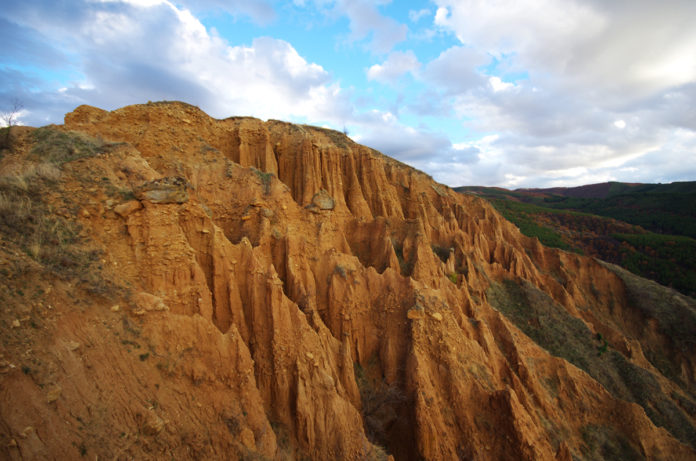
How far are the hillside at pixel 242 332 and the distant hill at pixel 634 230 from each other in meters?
32.9

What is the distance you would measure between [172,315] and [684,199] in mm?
121123

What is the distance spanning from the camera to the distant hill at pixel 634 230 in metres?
45.8

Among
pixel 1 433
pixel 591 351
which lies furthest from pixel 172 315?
pixel 591 351

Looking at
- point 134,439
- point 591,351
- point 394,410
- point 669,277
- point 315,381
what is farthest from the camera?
point 669,277

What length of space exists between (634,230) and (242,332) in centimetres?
8482

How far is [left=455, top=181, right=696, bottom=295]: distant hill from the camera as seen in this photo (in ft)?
150

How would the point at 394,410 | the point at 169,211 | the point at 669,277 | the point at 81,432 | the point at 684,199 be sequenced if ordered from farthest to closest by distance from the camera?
the point at 684,199
the point at 669,277
the point at 394,410
the point at 169,211
the point at 81,432

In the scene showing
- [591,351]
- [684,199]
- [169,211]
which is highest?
[684,199]

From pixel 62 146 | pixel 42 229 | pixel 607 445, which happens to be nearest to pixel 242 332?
pixel 42 229

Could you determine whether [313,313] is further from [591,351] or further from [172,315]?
[591,351]

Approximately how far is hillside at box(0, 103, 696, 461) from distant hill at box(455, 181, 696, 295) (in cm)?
3294

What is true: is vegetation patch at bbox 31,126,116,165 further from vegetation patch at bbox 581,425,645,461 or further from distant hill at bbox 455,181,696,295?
distant hill at bbox 455,181,696,295

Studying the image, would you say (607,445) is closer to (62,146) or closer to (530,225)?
(62,146)

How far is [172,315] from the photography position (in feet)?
28.0
